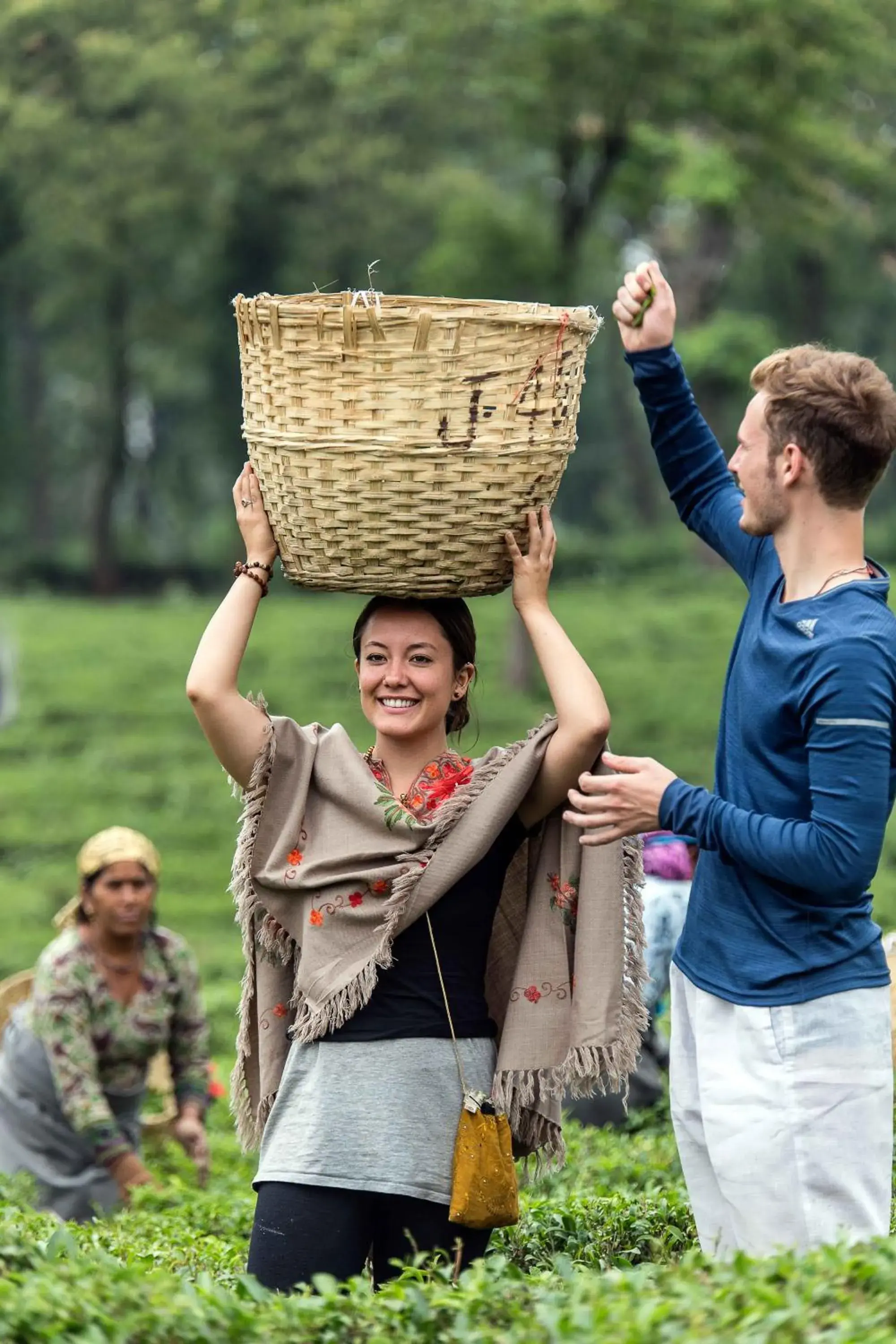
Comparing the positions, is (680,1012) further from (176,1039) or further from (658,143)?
(658,143)

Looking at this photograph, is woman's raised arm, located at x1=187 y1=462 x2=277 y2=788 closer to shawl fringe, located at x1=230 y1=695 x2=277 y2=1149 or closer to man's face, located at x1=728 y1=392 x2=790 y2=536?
shawl fringe, located at x1=230 y1=695 x2=277 y2=1149

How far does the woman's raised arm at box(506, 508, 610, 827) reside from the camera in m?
3.96

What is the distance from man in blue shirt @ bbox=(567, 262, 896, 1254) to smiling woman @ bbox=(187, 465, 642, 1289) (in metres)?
0.30

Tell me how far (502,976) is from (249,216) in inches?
872

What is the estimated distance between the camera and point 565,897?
4109 millimetres

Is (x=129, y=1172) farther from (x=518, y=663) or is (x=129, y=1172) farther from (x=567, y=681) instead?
(x=518, y=663)

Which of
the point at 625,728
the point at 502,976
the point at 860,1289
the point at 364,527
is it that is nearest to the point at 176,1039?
the point at 502,976

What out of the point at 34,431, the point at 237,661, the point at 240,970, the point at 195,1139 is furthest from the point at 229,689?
the point at 34,431

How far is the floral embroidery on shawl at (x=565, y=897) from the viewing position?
4.11 metres

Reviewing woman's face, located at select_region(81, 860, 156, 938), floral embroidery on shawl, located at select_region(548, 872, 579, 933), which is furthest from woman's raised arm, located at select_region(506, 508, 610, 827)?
woman's face, located at select_region(81, 860, 156, 938)

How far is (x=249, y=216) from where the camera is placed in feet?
82.6

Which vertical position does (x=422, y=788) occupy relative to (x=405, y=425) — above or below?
below

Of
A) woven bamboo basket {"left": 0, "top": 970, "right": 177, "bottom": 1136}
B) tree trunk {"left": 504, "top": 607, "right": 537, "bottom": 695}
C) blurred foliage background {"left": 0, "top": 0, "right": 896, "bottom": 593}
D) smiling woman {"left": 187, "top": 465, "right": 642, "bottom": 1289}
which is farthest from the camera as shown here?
tree trunk {"left": 504, "top": 607, "right": 537, "bottom": 695}

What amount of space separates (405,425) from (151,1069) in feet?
14.8
